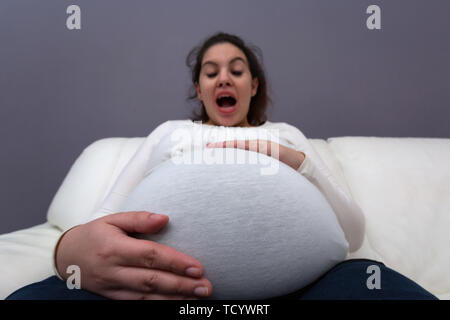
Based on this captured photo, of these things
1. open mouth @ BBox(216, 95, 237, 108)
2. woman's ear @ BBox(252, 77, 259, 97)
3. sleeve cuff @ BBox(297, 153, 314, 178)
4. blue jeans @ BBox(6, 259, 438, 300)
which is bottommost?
blue jeans @ BBox(6, 259, 438, 300)

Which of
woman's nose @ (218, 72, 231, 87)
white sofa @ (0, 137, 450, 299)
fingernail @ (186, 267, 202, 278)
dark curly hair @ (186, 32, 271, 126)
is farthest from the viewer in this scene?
dark curly hair @ (186, 32, 271, 126)

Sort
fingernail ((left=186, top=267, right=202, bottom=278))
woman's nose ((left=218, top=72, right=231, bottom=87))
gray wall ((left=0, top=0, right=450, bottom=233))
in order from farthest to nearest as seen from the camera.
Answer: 1. gray wall ((left=0, top=0, right=450, bottom=233))
2. woman's nose ((left=218, top=72, right=231, bottom=87))
3. fingernail ((left=186, top=267, right=202, bottom=278))

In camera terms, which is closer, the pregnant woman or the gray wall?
the pregnant woman

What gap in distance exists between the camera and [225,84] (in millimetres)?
935

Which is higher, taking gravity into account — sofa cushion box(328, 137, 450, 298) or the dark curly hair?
the dark curly hair

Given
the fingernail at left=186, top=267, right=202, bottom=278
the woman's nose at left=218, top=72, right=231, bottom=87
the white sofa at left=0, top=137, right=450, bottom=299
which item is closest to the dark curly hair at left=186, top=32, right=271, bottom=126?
the woman's nose at left=218, top=72, right=231, bottom=87

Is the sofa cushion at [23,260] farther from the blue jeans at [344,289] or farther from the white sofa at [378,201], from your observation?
the blue jeans at [344,289]

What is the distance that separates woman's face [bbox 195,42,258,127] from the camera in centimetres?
94

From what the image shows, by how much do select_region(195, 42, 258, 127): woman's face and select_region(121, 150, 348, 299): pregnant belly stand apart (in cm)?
51

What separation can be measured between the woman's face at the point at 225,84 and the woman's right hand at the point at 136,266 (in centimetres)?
60

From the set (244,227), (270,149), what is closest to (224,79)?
(270,149)

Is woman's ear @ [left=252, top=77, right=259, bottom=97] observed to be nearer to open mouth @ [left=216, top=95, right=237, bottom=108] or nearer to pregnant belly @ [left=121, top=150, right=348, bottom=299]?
open mouth @ [left=216, top=95, right=237, bottom=108]

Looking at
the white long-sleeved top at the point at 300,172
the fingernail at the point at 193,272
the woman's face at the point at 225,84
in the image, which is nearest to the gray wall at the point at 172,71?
the woman's face at the point at 225,84

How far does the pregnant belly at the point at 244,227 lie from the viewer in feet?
1.28
